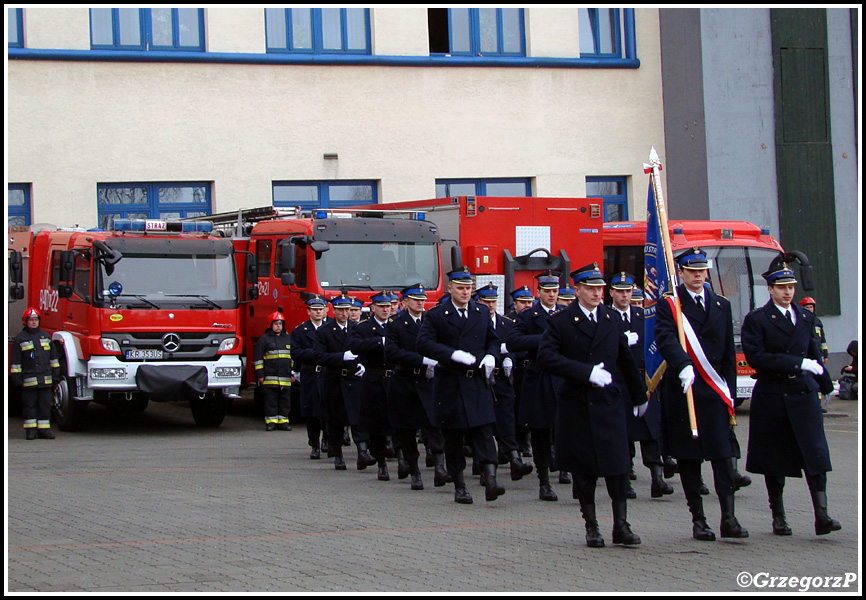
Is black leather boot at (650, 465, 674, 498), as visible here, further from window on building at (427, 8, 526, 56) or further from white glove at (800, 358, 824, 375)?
window on building at (427, 8, 526, 56)

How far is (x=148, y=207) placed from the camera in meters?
25.2

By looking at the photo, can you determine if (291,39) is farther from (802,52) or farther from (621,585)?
(621,585)

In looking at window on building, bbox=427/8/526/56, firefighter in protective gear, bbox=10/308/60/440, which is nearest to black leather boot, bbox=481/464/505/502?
firefighter in protective gear, bbox=10/308/60/440

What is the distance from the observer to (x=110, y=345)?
1764 cm

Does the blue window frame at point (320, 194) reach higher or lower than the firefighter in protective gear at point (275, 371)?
higher

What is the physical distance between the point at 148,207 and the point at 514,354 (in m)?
14.0

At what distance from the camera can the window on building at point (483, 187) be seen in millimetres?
27172

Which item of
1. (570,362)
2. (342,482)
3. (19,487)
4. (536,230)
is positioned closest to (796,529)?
(570,362)

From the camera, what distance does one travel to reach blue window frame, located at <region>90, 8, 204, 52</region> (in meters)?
24.8

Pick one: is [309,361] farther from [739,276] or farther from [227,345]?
[739,276]

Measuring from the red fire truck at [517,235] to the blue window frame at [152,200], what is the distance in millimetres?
7425

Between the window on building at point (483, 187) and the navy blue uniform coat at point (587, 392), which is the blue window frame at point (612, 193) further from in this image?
the navy blue uniform coat at point (587, 392)

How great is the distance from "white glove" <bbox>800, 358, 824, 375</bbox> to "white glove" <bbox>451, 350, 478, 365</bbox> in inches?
118

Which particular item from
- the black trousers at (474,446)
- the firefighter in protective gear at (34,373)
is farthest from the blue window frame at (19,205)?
the black trousers at (474,446)
